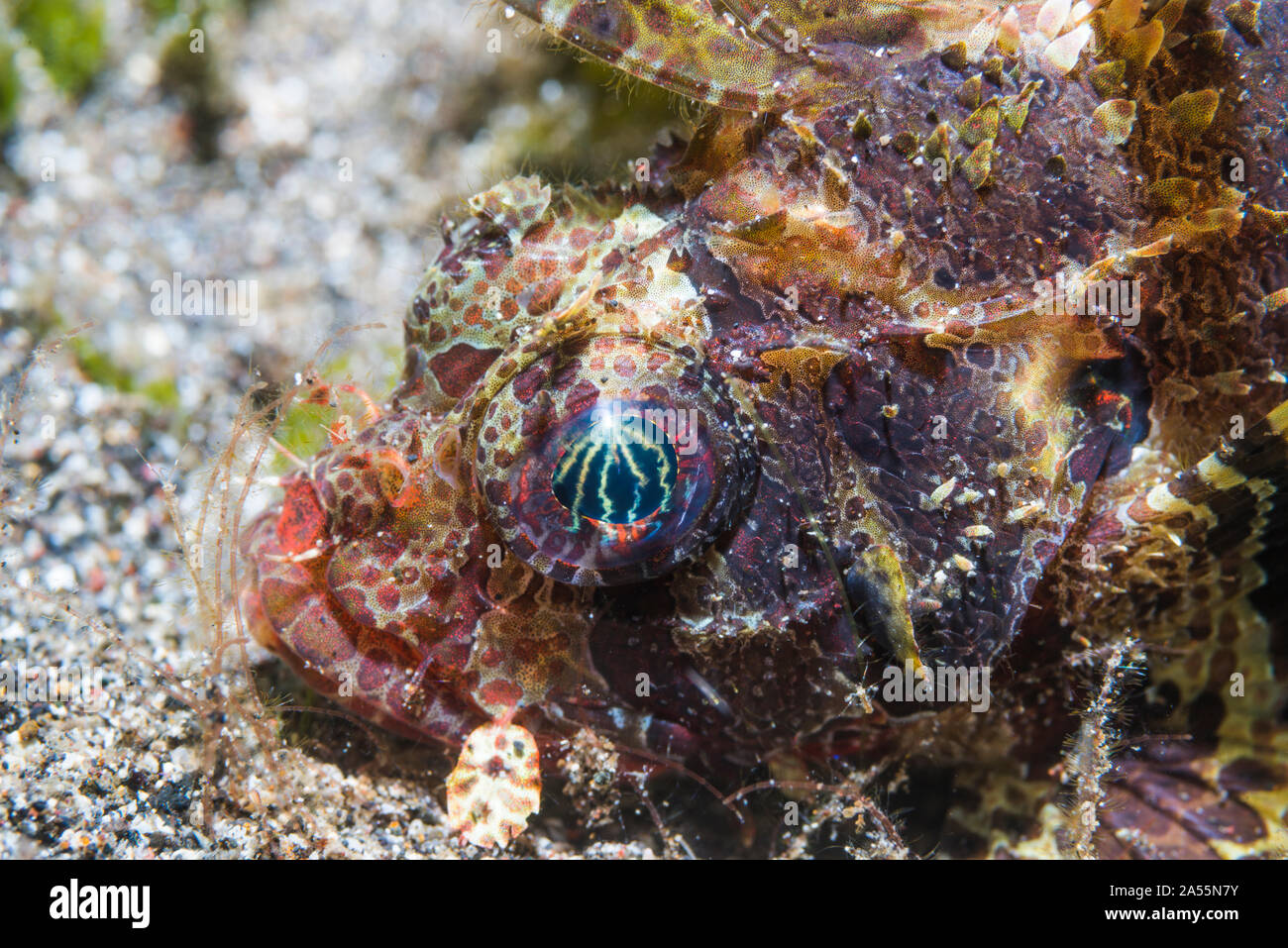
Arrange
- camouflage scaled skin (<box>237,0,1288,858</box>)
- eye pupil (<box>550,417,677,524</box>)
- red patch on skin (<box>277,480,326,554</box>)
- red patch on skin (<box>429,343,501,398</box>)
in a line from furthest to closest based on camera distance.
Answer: red patch on skin (<box>429,343,501,398</box>) < red patch on skin (<box>277,480,326,554</box>) < camouflage scaled skin (<box>237,0,1288,858</box>) < eye pupil (<box>550,417,677,524</box>)

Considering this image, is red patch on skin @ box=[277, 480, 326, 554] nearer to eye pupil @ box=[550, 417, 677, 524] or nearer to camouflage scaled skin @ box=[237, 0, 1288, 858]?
camouflage scaled skin @ box=[237, 0, 1288, 858]

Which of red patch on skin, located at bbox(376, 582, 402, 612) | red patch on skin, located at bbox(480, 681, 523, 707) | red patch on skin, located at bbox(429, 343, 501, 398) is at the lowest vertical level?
red patch on skin, located at bbox(480, 681, 523, 707)

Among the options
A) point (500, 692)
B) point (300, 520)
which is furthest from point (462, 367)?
point (500, 692)

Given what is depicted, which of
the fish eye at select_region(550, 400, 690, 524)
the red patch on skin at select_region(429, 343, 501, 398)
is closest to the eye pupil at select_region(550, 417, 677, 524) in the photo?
the fish eye at select_region(550, 400, 690, 524)

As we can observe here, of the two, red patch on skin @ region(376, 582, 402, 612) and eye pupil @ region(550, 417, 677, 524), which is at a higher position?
eye pupil @ region(550, 417, 677, 524)

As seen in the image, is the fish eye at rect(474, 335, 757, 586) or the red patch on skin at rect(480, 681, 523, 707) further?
the red patch on skin at rect(480, 681, 523, 707)

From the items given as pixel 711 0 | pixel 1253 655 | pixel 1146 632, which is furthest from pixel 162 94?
pixel 1253 655

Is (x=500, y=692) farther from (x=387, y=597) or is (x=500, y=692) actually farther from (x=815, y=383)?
(x=815, y=383)
